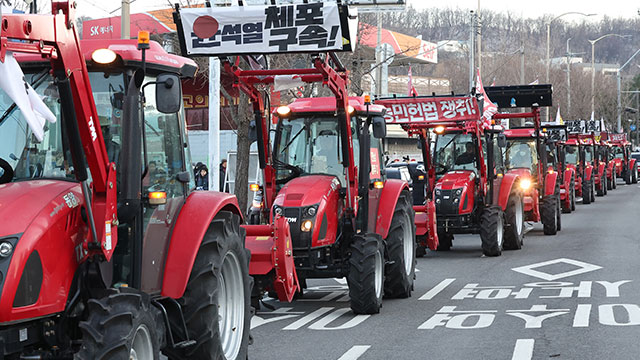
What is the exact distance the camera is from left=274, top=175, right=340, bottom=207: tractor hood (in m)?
11.4

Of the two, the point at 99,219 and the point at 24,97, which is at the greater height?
the point at 24,97

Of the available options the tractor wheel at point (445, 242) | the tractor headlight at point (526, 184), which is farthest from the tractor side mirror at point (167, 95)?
the tractor headlight at point (526, 184)

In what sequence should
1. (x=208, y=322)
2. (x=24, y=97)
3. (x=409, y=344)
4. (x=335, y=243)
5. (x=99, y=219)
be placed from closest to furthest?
(x=24, y=97), (x=99, y=219), (x=208, y=322), (x=409, y=344), (x=335, y=243)

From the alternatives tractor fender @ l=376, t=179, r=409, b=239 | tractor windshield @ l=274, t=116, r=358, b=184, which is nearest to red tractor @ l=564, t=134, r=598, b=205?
tractor fender @ l=376, t=179, r=409, b=239

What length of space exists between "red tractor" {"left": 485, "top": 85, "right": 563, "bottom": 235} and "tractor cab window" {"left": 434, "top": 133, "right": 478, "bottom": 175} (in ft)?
10.1

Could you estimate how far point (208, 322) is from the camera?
698cm

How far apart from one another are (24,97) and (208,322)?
100 inches

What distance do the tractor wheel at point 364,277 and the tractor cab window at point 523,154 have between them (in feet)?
41.6

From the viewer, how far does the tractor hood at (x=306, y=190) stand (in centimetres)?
1141

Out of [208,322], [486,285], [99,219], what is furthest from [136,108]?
[486,285]

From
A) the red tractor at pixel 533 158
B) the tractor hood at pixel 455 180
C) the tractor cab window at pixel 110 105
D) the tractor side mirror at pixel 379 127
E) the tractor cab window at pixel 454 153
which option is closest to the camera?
the tractor cab window at pixel 110 105

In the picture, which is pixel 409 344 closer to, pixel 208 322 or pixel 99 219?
pixel 208 322

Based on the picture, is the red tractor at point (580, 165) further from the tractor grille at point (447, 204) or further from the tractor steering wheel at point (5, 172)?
the tractor steering wheel at point (5, 172)

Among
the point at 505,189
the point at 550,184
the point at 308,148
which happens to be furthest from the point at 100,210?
the point at 550,184
